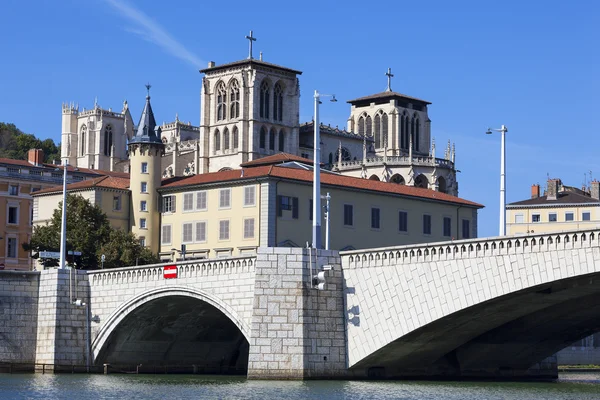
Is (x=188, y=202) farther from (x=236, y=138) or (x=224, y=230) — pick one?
(x=236, y=138)

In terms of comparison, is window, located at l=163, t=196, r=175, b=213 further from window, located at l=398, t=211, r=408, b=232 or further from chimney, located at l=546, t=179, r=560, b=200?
chimney, located at l=546, t=179, r=560, b=200

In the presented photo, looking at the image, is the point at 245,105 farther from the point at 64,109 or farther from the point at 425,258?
the point at 425,258

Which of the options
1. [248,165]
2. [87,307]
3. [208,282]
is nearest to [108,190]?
[248,165]

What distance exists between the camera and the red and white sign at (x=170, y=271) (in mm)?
64812

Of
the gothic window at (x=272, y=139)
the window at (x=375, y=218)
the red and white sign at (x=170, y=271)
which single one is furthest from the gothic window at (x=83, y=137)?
the red and white sign at (x=170, y=271)

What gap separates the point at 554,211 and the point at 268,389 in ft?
256

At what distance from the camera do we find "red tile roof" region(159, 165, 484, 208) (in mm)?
88750

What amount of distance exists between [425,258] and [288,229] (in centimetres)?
3334

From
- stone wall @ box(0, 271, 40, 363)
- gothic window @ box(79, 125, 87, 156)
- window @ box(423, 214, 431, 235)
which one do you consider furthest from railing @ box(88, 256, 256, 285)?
gothic window @ box(79, 125, 87, 156)

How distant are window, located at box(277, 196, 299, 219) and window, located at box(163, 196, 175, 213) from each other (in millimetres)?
10497

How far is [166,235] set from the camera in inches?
3713

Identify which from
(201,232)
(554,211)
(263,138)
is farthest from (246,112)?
(201,232)

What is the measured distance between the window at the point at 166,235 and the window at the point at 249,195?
8093mm

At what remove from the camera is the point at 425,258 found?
54500 mm
